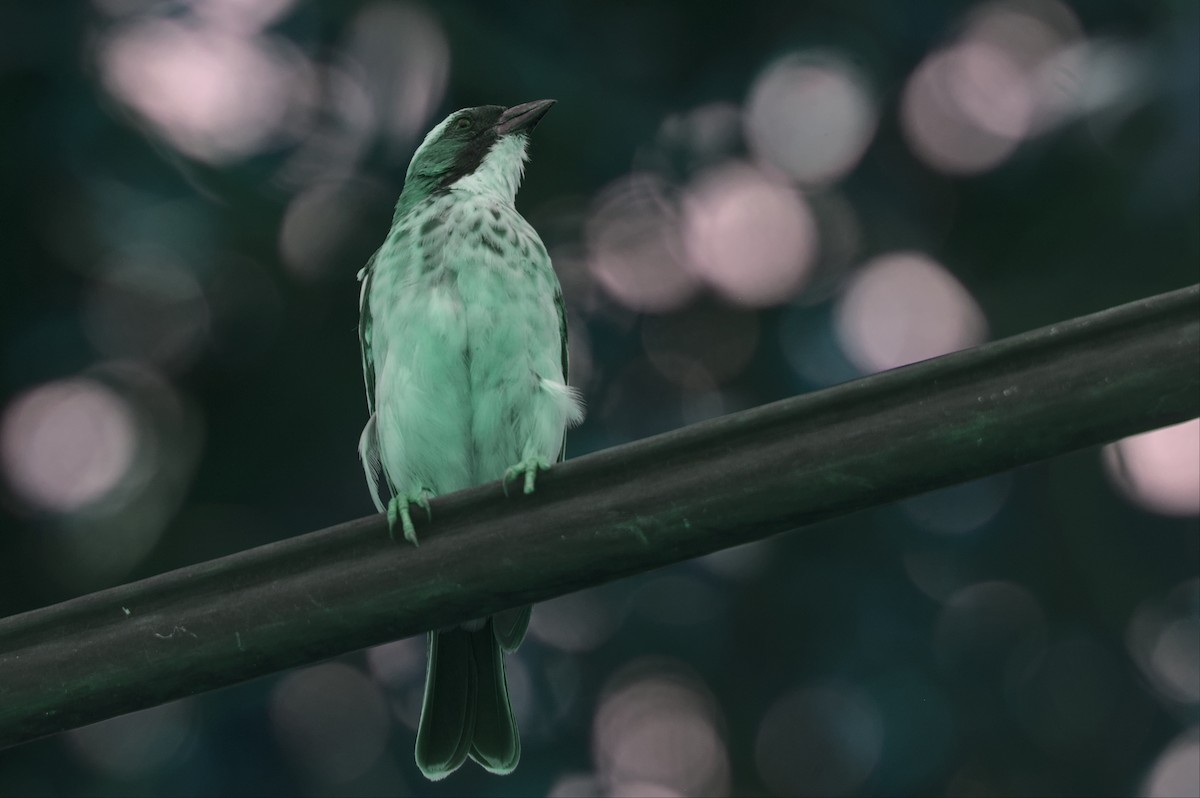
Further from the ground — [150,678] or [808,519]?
[808,519]

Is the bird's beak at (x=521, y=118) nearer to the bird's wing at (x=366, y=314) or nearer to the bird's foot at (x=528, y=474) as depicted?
the bird's wing at (x=366, y=314)

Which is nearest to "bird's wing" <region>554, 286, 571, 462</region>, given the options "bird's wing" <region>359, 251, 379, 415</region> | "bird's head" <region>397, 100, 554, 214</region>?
"bird's head" <region>397, 100, 554, 214</region>

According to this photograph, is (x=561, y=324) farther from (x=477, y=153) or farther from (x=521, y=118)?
(x=521, y=118)

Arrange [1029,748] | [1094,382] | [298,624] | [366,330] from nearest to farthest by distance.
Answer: [1094,382], [298,624], [366,330], [1029,748]

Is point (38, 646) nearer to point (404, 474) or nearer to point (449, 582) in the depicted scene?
point (449, 582)

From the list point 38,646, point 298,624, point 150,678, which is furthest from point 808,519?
point 38,646

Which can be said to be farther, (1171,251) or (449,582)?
(1171,251)

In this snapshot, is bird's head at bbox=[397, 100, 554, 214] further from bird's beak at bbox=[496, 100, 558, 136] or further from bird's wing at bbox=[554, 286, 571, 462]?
bird's wing at bbox=[554, 286, 571, 462]

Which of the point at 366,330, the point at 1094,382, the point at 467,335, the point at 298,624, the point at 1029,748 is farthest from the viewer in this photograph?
the point at 1029,748
